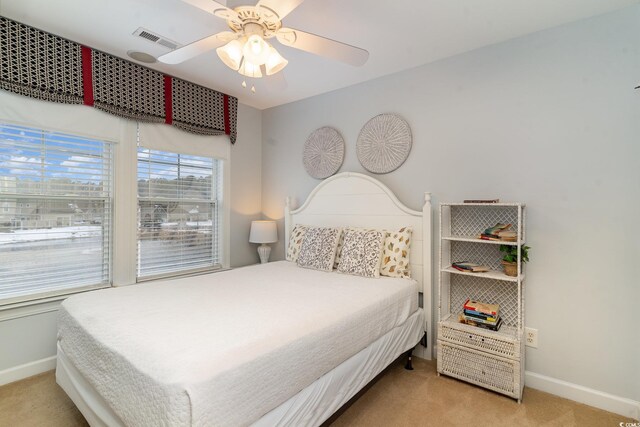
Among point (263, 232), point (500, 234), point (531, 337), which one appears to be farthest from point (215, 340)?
point (263, 232)

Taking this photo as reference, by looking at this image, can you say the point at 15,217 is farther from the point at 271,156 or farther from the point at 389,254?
the point at 389,254

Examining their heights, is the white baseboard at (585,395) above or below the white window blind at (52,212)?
below

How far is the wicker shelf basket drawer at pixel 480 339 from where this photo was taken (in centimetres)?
205

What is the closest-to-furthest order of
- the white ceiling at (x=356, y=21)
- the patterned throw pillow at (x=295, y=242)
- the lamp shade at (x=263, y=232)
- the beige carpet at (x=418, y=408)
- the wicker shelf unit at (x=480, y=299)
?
the beige carpet at (x=418, y=408) < the white ceiling at (x=356, y=21) < the wicker shelf unit at (x=480, y=299) < the patterned throw pillow at (x=295, y=242) < the lamp shade at (x=263, y=232)

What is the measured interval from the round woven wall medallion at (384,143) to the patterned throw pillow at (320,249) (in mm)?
752

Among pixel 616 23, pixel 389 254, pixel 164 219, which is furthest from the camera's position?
pixel 164 219

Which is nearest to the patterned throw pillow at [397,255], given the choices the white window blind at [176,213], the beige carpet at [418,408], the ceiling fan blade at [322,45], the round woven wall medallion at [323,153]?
the beige carpet at [418,408]

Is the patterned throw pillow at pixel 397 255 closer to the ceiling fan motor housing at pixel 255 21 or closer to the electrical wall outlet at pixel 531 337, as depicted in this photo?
the electrical wall outlet at pixel 531 337

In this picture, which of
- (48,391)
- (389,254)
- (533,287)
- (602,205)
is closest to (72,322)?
(48,391)

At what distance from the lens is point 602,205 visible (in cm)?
203

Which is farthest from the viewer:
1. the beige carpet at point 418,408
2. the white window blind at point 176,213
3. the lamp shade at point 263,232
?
the lamp shade at point 263,232

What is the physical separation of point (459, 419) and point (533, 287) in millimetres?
1078

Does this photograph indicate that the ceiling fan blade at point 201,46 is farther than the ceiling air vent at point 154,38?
No

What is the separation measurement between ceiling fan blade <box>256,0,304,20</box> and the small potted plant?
6.73 ft
